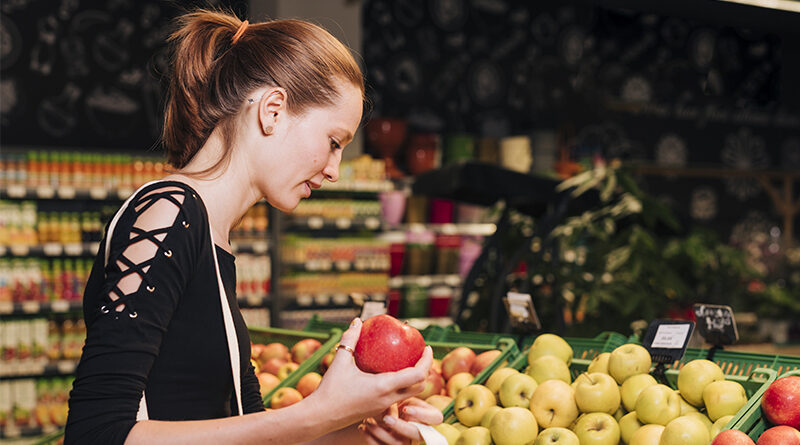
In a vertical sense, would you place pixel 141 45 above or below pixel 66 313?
above

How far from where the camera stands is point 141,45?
6.07 metres

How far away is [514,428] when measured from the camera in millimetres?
1717

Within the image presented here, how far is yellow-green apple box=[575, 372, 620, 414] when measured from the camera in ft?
5.81

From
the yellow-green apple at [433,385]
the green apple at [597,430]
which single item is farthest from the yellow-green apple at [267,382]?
the green apple at [597,430]

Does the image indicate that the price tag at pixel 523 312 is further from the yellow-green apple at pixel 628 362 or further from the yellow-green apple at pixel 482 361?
the yellow-green apple at pixel 628 362

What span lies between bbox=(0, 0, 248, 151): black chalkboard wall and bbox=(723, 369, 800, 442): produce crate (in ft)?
15.8

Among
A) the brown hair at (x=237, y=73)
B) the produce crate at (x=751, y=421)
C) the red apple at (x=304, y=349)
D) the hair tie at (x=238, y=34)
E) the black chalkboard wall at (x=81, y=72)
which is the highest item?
the black chalkboard wall at (x=81, y=72)

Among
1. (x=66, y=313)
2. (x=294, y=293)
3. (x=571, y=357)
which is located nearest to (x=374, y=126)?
(x=294, y=293)

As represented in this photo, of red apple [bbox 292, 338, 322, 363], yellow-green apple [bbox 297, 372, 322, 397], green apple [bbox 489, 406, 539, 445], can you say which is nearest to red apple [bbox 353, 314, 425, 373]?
green apple [bbox 489, 406, 539, 445]

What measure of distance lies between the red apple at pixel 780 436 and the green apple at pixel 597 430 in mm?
341

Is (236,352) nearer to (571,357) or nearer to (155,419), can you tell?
(155,419)

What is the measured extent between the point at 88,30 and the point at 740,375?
551 centimetres

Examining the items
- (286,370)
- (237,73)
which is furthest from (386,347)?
(286,370)

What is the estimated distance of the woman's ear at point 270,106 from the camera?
47.6 inches
